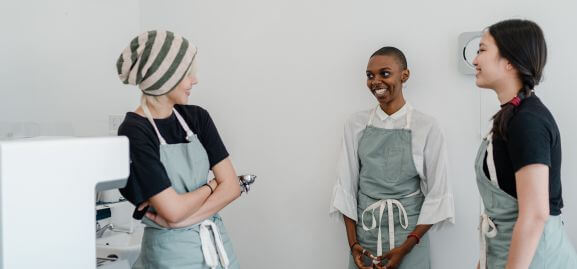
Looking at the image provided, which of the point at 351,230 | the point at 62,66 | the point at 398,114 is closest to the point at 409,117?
the point at 398,114

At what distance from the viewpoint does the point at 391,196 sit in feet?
5.90

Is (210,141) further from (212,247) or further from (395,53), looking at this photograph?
(395,53)

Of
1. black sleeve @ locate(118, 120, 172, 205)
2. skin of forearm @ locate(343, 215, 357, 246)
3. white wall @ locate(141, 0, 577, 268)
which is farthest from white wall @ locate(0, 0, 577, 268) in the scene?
black sleeve @ locate(118, 120, 172, 205)

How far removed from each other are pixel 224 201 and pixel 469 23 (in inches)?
44.9

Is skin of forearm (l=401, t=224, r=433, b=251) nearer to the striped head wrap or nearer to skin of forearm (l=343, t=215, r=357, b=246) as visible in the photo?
skin of forearm (l=343, t=215, r=357, b=246)

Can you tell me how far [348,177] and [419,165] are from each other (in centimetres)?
28

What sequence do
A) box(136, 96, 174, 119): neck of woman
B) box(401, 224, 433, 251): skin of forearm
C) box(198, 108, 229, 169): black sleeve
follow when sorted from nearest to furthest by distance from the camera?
box(136, 96, 174, 119): neck of woman → box(198, 108, 229, 169): black sleeve → box(401, 224, 433, 251): skin of forearm

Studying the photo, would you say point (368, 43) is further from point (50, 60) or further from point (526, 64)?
point (50, 60)

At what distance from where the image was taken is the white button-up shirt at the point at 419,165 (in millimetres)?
1756

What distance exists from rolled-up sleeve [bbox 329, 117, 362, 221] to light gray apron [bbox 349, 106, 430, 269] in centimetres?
6

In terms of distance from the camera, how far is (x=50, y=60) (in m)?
2.02

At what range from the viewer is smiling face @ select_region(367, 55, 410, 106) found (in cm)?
180

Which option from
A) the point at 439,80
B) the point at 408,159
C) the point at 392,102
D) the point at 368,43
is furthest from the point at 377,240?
the point at 368,43

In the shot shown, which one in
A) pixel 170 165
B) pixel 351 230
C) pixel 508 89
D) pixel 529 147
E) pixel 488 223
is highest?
pixel 508 89
